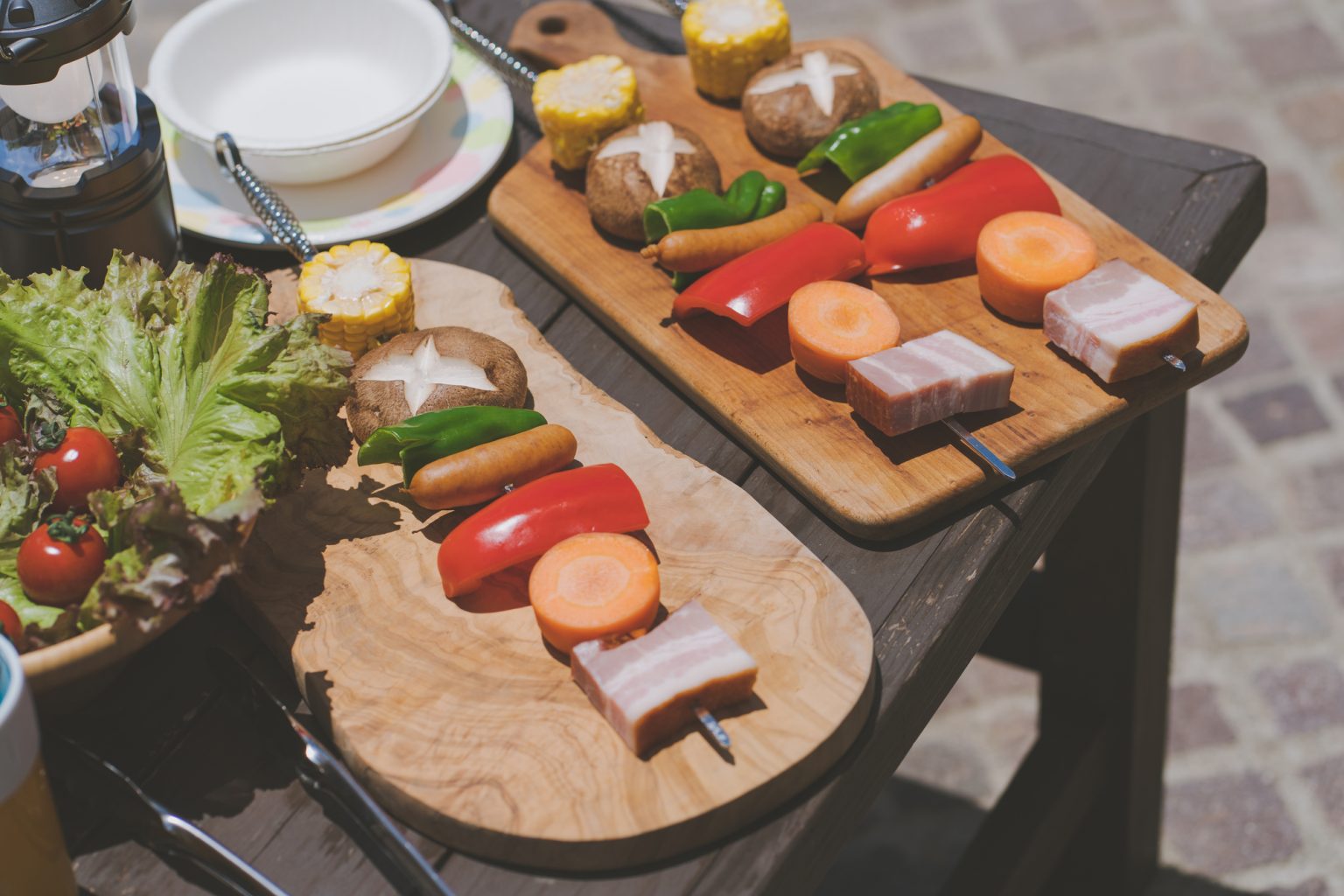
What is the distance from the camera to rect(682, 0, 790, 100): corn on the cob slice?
103 inches

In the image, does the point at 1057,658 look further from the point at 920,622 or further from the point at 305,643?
the point at 305,643

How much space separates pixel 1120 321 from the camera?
2.07 m

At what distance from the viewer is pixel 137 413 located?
74.5 inches

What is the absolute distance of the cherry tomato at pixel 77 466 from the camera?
1.79 m

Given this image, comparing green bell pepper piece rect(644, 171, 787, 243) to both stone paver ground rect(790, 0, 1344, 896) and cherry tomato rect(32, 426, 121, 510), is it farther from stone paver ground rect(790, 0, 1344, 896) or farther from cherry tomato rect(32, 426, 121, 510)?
stone paver ground rect(790, 0, 1344, 896)

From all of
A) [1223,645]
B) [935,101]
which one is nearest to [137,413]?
[935,101]

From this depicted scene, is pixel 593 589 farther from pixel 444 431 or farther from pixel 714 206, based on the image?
pixel 714 206

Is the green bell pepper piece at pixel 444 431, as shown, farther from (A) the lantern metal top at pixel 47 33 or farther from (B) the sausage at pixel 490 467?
(A) the lantern metal top at pixel 47 33

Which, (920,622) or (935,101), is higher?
(935,101)

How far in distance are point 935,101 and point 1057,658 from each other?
1301mm

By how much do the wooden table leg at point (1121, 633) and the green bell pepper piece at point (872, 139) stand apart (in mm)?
697

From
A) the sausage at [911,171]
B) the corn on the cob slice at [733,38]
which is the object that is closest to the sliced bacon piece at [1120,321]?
the sausage at [911,171]

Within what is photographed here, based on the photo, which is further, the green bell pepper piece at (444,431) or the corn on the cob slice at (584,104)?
the corn on the cob slice at (584,104)

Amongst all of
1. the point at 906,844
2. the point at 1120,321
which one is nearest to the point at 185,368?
the point at 1120,321
